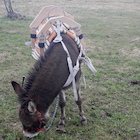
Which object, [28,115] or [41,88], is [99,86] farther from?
[28,115]

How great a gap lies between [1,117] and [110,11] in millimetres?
14131

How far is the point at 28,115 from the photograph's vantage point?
2.59 m

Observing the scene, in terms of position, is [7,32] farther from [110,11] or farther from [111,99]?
[110,11]

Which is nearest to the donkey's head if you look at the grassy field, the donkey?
the donkey

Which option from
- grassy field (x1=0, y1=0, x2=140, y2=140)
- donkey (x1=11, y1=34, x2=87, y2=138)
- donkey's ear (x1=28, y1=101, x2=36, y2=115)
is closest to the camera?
donkey's ear (x1=28, y1=101, x2=36, y2=115)

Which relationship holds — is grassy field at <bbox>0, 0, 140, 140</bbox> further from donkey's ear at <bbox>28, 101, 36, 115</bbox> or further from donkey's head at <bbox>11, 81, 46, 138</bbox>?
donkey's ear at <bbox>28, 101, 36, 115</bbox>

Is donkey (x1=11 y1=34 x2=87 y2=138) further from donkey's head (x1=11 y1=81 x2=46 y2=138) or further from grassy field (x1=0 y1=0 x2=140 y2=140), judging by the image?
grassy field (x1=0 y1=0 x2=140 y2=140)

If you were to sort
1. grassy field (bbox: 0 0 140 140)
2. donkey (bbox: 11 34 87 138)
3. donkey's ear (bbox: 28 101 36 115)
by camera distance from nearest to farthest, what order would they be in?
donkey's ear (bbox: 28 101 36 115)
donkey (bbox: 11 34 87 138)
grassy field (bbox: 0 0 140 140)

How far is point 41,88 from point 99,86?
8.89 feet

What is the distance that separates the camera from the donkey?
2.62 m

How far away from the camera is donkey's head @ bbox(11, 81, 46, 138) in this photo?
2.55m

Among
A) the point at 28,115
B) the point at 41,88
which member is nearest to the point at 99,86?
the point at 41,88

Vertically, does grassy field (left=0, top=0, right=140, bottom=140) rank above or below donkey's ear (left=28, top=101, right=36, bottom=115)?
below

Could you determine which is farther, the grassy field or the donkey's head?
the grassy field
